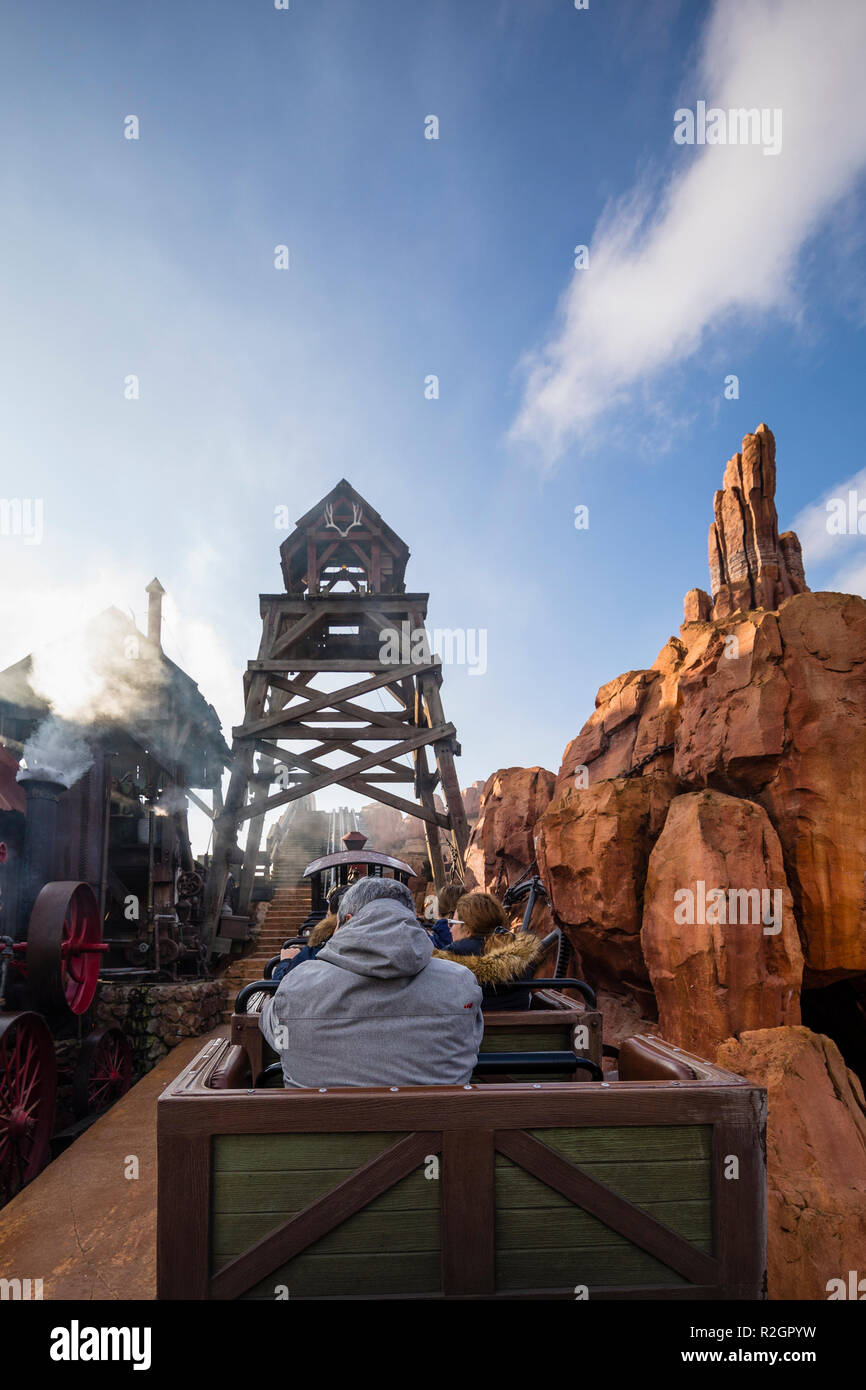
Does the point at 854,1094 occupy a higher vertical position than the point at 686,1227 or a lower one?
lower

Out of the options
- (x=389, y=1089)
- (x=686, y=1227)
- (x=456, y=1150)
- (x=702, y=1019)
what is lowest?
(x=702, y=1019)

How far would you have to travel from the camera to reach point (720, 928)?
23.7 ft

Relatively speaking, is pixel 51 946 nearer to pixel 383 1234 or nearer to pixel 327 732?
pixel 383 1234

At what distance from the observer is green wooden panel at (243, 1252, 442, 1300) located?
6.37ft

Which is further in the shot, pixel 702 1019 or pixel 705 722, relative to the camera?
pixel 705 722

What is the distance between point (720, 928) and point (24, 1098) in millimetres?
6411

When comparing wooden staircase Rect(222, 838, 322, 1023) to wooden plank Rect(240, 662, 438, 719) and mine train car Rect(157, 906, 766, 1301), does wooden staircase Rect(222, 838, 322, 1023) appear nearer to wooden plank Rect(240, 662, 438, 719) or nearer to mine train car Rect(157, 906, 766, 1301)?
wooden plank Rect(240, 662, 438, 719)

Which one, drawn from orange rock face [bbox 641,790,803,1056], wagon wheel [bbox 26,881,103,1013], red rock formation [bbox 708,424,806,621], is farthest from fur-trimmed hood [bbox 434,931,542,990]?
red rock formation [bbox 708,424,806,621]

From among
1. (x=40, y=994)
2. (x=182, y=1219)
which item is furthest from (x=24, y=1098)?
(x=182, y=1219)

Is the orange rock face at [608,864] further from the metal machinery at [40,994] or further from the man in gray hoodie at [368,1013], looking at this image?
the man in gray hoodie at [368,1013]

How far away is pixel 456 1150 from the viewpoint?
1.96 meters

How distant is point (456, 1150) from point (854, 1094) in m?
6.13

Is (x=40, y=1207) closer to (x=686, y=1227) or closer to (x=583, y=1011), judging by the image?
(x=583, y=1011)
